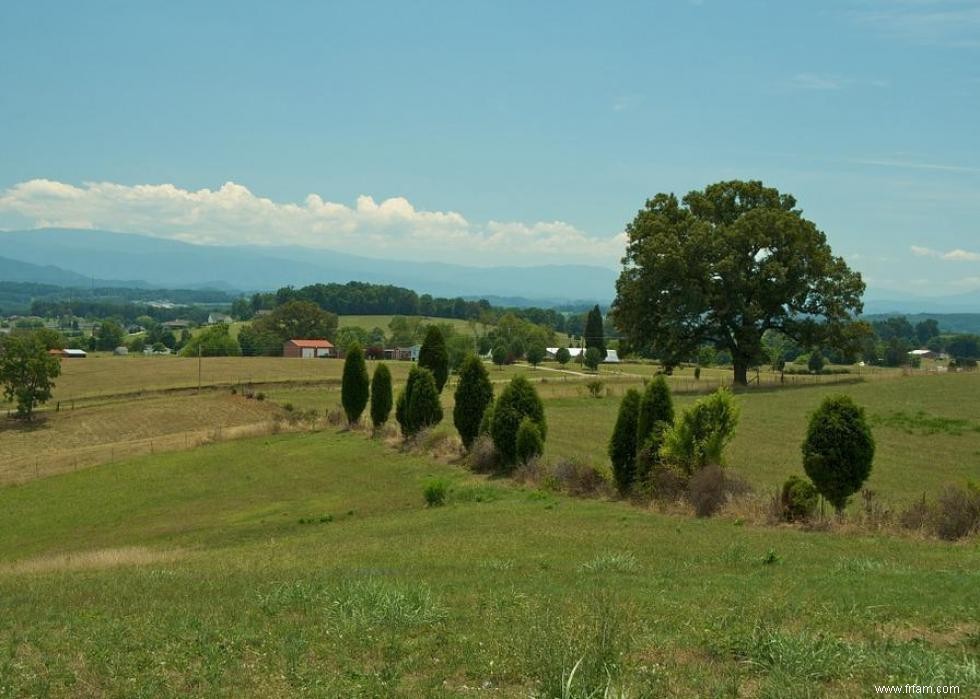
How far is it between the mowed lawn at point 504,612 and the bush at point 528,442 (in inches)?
220

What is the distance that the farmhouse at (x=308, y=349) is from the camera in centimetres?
12531

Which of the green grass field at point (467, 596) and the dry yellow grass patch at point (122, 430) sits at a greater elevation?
the green grass field at point (467, 596)

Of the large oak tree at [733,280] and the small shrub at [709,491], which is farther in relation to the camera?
the large oak tree at [733,280]

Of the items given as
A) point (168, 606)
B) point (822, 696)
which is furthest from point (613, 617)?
point (168, 606)

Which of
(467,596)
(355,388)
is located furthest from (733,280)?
(467,596)

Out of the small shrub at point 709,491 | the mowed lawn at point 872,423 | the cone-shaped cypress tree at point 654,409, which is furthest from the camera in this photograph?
the mowed lawn at point 872,423

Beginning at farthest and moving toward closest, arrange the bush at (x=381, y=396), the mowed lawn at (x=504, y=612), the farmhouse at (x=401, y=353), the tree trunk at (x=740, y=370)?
the farmhouse at (x=401, y=353) < the tree trunk at (x=740, y=370) < the bush at (x=381, y=396) < the mowed lawn at (x=504, y=612)

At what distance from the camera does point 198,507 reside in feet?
85.0

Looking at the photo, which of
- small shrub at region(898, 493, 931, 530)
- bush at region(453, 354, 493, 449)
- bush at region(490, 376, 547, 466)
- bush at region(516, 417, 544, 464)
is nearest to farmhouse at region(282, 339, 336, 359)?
bush at region(453, 354, 493, 449)

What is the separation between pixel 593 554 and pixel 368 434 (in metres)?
24.6

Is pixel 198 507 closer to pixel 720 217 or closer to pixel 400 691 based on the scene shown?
pixel 400 691

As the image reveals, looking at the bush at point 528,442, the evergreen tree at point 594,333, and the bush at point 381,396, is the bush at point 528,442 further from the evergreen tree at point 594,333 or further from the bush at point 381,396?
the evergreen tree at point 594,333

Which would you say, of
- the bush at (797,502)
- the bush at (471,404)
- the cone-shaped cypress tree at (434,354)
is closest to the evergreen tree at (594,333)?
the cone-shaped cypress tree at (434,354)

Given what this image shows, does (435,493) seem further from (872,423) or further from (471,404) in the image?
(872,423)
